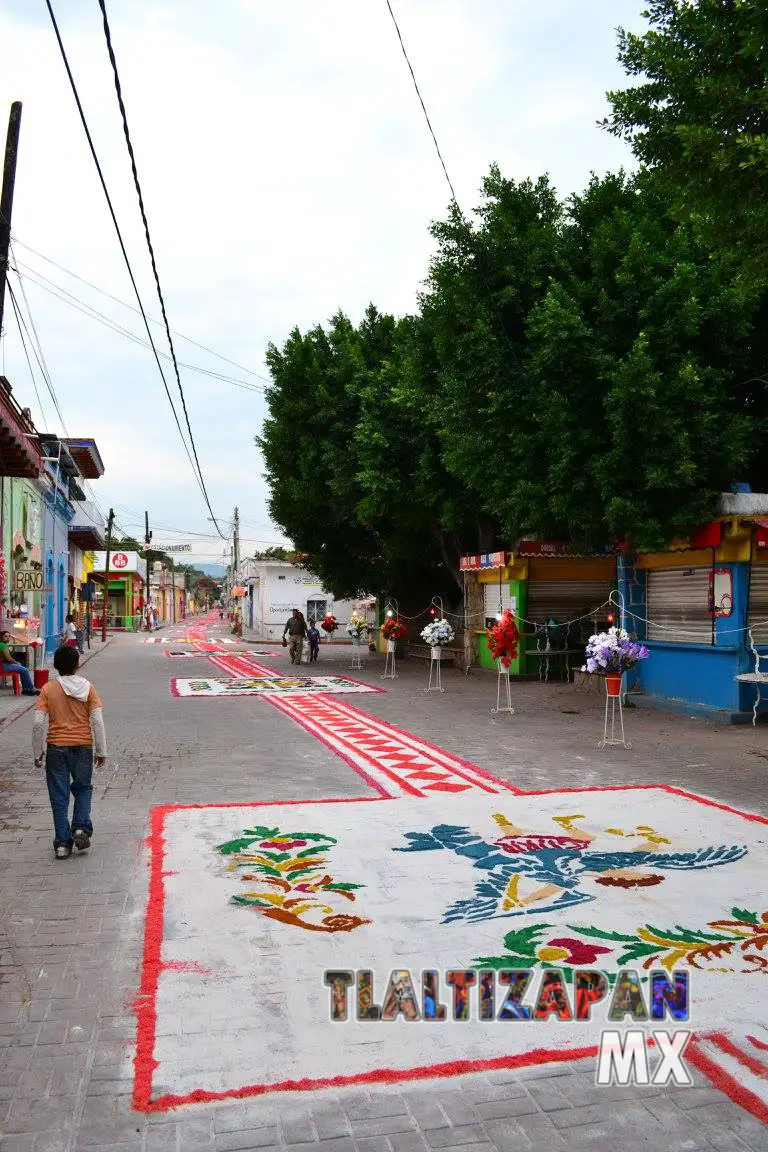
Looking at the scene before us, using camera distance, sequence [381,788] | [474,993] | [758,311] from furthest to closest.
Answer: [758,311] < [381,788] < [474,993]

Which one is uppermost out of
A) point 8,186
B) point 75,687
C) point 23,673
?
point 8,186

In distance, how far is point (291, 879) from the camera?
620cm

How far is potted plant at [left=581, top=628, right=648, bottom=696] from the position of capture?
12258 millimetres

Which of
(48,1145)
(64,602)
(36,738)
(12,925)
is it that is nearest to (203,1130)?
(48,1145)

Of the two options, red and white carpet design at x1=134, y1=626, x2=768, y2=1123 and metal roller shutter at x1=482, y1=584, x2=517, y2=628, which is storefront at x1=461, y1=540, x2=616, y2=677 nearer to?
metal roller shutter at x1=482, y1=584, x2=517, y2=628

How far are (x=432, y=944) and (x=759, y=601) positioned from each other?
Result: 36.2ft

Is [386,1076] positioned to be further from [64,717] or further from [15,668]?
[15,668]

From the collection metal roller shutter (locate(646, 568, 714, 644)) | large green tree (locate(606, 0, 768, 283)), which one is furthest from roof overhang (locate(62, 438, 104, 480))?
large green tree (locate(606, 0, 768, 283))

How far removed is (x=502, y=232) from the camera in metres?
16.4

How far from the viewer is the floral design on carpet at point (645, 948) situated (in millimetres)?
4691

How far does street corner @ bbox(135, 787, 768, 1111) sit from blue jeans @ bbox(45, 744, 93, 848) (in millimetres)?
644

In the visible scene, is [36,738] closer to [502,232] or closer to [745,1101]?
[745,1101]

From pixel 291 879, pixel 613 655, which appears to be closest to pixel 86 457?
pixel 613 655

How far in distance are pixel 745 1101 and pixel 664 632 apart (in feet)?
43.6
